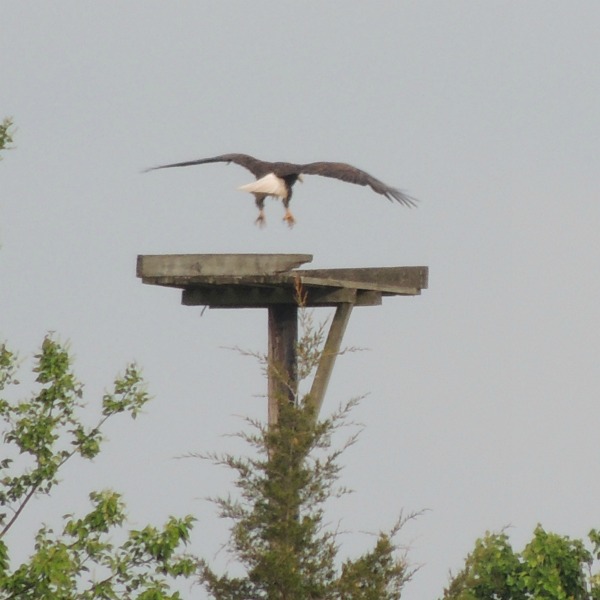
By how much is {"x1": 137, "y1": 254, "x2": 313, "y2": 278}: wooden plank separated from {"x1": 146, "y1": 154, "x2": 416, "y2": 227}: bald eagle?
2124 millimetres

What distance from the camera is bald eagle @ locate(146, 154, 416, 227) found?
50.0 ft

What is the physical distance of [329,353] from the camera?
13719mm

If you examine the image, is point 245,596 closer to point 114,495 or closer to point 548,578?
point 114,495

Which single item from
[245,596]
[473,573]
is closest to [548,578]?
[473,573]

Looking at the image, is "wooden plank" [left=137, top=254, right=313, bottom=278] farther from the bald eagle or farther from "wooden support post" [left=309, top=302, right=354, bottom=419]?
the bald eagle

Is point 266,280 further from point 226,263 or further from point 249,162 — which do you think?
point 249,162

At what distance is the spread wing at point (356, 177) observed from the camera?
49.5 ft

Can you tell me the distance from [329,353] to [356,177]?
6.81 feet

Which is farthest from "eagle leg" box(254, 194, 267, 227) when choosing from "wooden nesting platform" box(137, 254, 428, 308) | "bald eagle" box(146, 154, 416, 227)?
"wooden nesting platform" box(137, 254, 428, 308)

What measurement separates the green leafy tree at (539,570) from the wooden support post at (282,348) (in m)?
3.82

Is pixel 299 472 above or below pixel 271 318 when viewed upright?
below

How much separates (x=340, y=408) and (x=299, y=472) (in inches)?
22.0

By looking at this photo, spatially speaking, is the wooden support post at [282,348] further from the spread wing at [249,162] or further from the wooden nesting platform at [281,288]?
the spread wing at [249,162]

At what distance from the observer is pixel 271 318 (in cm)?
1388
